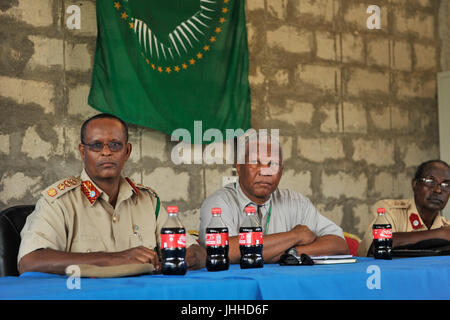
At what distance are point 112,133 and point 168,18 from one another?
5.12 feet

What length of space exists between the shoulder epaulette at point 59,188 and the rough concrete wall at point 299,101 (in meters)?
0.97

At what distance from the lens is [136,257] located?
2137 millimetres

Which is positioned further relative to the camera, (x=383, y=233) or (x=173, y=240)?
(x=383, y=233)

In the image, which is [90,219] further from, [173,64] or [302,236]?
[173,64]

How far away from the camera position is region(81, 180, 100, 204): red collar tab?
2671 mm

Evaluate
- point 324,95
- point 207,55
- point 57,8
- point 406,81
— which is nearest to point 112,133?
point 57,8

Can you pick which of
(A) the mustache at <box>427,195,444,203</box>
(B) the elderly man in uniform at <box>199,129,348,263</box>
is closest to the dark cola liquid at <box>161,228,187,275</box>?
(B) the elderly man in uniform at <box>199,129,348,263</box>

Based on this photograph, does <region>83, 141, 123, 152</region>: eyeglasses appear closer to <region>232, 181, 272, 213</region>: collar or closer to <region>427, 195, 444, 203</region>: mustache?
<region>232, 181, 272, 213</region>: collar

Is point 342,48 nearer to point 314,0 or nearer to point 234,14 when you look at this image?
point 314,0

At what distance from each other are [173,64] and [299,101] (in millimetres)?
1176

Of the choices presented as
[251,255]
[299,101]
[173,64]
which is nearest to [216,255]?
[251,255]

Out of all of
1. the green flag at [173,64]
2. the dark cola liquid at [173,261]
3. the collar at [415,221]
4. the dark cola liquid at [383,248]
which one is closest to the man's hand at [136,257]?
the dark cola liquid at [173,261]

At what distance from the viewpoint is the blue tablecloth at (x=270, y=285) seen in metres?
A: 1.57

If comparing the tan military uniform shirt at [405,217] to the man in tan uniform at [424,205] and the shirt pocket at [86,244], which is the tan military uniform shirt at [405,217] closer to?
the man in tan uniform at [424,205]
